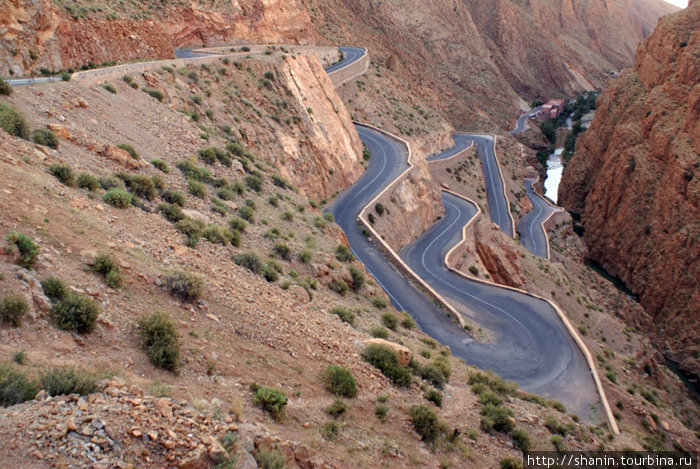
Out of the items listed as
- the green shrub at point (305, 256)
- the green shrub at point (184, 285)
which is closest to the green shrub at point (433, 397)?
the green shrub at point (184, 285)

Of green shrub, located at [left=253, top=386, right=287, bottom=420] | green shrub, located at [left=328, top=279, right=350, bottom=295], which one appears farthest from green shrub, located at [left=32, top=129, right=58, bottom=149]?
green shrub, located at [left=253, top=386, right=287, bottom=420]

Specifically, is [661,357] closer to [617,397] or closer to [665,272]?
[665,272]

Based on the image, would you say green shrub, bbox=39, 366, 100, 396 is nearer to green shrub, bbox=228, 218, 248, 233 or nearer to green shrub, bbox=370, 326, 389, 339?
green shrub, bbox=370, 326, 389, 339

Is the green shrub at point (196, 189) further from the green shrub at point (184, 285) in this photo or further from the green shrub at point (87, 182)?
the green shrub at point (184, 285)

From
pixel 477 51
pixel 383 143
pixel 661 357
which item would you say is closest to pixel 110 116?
pixel 383 143

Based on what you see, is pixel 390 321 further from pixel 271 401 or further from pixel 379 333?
pixel 271 401

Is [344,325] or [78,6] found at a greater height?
Answer: [78,6]
